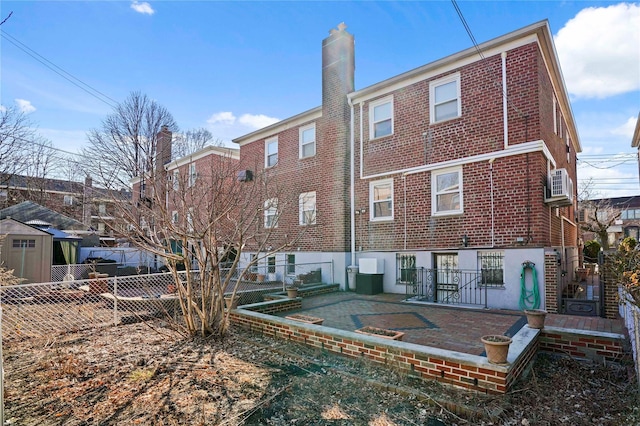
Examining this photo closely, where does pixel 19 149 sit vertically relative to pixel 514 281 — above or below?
above

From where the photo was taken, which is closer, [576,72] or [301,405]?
[301,405]

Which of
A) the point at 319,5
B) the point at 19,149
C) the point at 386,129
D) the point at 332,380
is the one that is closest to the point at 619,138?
the point at 386,129

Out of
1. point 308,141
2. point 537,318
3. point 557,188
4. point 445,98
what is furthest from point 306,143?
point 537,318

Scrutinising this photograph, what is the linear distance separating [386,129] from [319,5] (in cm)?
427

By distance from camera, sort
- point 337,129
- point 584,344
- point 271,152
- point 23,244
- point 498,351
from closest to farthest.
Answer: point 498,351 < point 584,344 < point 23,244 < point 337,129 < point 271,152

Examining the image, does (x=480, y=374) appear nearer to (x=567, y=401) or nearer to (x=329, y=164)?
(x=567, y=401)

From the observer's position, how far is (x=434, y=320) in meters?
7.27

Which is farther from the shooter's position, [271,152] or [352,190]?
[271,152]

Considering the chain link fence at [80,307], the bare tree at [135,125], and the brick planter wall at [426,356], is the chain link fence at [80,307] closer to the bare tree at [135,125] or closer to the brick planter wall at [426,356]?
the brick planter wall at [426,356]

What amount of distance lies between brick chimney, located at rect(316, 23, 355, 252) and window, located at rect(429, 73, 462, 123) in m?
3.25

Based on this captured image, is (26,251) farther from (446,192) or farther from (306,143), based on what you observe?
(446,192)

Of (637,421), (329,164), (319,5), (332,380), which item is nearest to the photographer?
(637,421)

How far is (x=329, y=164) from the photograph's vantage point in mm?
12969

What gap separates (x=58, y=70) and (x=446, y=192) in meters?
13.9
